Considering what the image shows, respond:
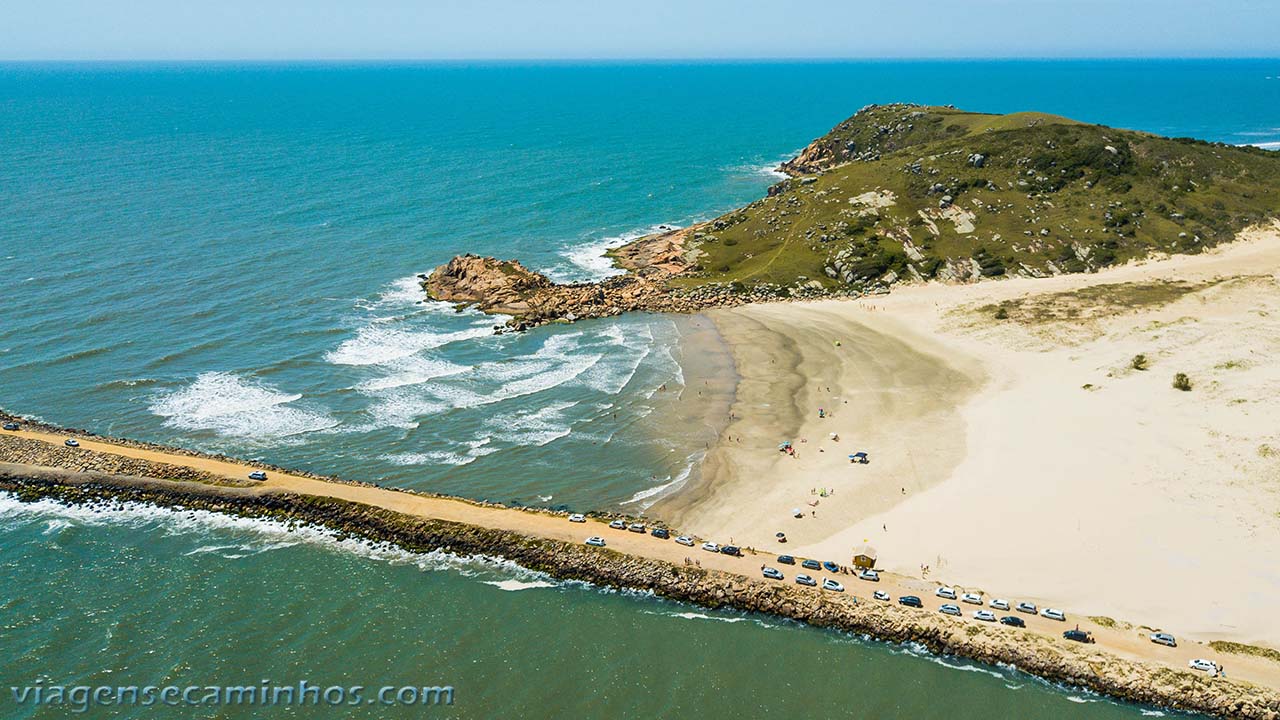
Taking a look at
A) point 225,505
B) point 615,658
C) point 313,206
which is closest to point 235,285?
point 313,206

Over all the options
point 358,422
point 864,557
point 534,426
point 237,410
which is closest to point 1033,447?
point 864,557

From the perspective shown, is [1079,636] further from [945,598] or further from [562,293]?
[562,293]

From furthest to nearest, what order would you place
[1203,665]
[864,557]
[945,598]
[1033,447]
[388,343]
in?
[388,343]
[1033,447]
[864,557]
[945,598]
[1203,665]

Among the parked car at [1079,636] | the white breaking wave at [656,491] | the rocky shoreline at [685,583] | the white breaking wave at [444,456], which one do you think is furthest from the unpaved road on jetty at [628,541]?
the white breaking wave at [444,456]

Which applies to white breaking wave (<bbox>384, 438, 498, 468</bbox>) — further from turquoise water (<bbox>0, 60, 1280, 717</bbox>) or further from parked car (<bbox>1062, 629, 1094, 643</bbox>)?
parked car (<bbox>1062, 629, 1094, 643</bbox>)

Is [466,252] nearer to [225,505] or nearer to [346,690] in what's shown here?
[225,505]

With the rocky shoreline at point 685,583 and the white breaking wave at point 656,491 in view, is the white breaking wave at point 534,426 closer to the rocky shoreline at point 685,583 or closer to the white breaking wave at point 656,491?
the white breaking wave at point 656,491
